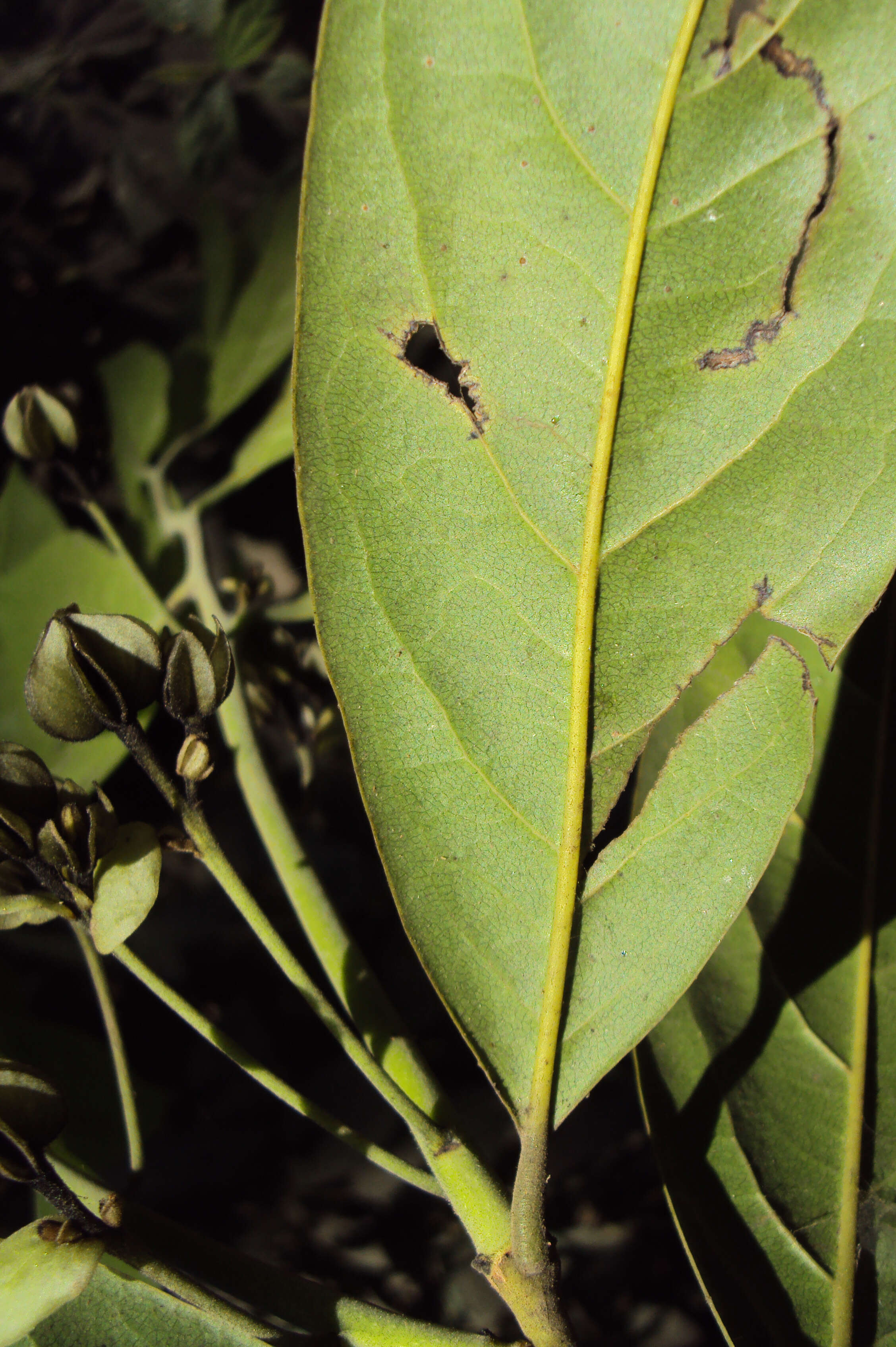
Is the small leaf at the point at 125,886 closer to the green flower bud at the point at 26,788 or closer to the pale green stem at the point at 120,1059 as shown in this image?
the green flower bud at the point at 26,788

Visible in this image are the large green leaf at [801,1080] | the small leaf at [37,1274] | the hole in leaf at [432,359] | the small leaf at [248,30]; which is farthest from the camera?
the small leaf at [248,30]

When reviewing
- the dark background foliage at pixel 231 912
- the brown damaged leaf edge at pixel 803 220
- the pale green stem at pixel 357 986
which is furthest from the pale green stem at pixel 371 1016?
the brown damaged leaf edge at pixel 803 220

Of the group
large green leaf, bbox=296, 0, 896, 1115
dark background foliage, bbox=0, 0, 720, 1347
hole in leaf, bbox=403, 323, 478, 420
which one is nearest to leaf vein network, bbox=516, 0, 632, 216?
large green leaf, bbox=296, 0, 896, 1115

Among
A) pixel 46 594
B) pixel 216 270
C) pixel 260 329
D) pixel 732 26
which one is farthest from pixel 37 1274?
pixel 216 270

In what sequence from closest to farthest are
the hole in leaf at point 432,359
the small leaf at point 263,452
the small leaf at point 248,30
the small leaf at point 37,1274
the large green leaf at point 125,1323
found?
the small leaf at point 37,1274 < the large green leaf at point 125,1323 < the hole in leaf at point 432,359 < the small leaf at point 263,452 < the small leaf at point 248,30

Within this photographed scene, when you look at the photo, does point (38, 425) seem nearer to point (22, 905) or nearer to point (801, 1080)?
point (22, 905)

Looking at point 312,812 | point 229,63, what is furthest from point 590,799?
point 229,63
